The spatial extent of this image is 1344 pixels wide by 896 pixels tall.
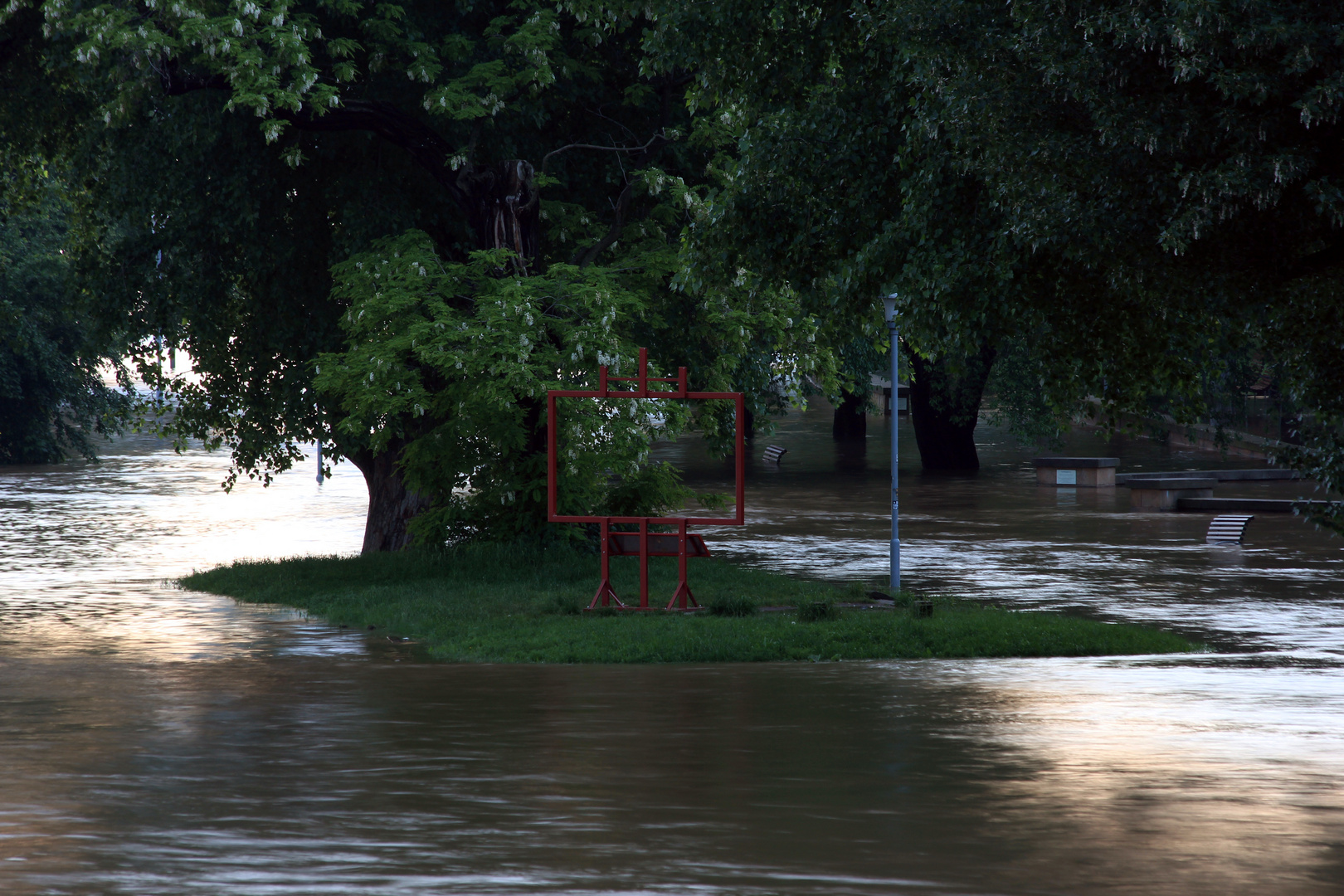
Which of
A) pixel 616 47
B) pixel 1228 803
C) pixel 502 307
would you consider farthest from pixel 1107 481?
pixel 1228 803

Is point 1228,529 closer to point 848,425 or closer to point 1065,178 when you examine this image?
point 1065,178

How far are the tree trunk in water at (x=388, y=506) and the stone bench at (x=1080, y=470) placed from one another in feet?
67.8

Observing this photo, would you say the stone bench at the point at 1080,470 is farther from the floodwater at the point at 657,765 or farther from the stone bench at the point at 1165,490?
the floodwater at the point at 657,765

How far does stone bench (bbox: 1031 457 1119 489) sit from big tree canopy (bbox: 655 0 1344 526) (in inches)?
979

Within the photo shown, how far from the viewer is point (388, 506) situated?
26594 millimetres

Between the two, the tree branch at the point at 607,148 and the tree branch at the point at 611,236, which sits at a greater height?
the tree branch at the point at 607,148

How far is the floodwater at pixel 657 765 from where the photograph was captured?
7.90 metres

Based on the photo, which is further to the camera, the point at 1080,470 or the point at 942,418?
the point at 942,418

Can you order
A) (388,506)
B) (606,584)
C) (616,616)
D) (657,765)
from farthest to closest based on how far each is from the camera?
(388,506) < (606,584) < (616,616) < (657,765)

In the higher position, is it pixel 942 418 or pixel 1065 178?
pixel 1065 178

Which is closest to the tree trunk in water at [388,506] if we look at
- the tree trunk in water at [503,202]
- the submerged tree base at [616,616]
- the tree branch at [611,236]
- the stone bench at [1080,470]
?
the submerged tree base at [616,616]

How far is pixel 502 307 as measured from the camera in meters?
21.0

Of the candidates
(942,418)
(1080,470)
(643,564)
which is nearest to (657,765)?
(643,564)

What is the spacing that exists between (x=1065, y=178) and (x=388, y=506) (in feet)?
52.8
